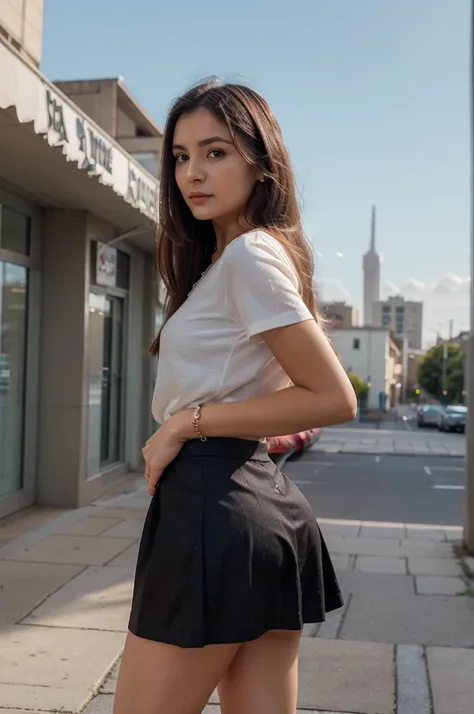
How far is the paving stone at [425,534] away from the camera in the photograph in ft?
25.5

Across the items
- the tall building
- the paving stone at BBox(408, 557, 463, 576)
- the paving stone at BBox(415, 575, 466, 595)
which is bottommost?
the paving stone at BBox(408, 557, 463, 576)

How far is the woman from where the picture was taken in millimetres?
1364

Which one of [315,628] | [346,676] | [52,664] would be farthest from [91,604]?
[346,676]

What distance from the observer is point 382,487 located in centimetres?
1337

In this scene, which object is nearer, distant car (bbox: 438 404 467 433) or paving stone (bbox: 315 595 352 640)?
paving stone (bbox: 315 595 352 640)

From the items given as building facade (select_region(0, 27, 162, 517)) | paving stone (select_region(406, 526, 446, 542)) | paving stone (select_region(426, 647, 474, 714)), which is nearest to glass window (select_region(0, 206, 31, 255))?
building facade (select_region(0, 27, 162, 517))

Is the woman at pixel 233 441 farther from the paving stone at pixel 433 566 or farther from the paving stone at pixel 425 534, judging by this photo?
the paving stone at pixel 425 534

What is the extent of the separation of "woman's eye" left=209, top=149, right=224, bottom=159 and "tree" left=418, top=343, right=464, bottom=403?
84499 millimetres

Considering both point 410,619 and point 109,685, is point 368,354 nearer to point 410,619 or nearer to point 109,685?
point 410,619

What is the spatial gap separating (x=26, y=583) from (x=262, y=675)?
3986 millimetres

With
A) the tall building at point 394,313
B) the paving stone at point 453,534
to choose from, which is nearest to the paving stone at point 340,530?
the paving stone at point 453,534

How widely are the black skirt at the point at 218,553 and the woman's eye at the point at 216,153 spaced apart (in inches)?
21.0

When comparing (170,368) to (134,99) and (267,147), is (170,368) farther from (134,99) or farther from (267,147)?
(134,99)

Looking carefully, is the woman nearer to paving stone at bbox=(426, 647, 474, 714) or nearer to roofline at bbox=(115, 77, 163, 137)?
paving stone at bbox=(426, 647, 474, 714)
